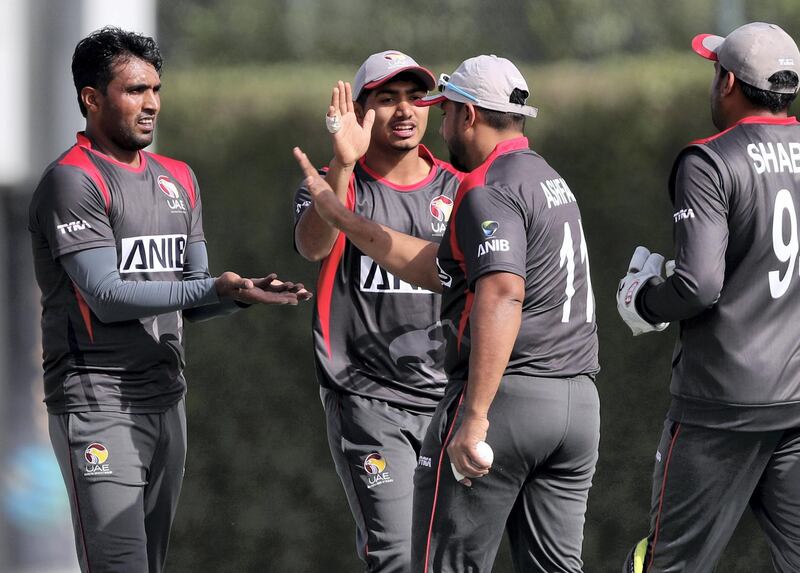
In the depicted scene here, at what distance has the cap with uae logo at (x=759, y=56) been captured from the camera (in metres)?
3.88

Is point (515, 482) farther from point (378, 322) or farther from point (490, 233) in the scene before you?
point (378, 322)

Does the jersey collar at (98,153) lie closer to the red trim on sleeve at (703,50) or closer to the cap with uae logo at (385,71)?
the cap with uae logo at (385,71)

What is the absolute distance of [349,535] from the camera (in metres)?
5.97

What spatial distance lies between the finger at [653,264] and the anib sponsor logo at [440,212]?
84cm

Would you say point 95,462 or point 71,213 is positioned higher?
point 71,213

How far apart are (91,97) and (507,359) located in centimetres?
174

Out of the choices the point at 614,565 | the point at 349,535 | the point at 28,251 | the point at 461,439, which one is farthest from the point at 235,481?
the point at 461,439

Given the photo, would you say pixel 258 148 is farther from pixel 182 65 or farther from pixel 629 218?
pixel 629 218

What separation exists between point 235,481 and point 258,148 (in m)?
1.58

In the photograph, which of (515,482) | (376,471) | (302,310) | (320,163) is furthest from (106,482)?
(320,163)

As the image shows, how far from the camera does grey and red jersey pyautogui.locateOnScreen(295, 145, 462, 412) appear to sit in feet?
14.9

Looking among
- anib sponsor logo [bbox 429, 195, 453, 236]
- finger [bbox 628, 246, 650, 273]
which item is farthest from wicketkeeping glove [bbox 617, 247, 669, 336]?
anib sponsor logo [bbox 429, 195, 453, 236]

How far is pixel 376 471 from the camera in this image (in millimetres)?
4449

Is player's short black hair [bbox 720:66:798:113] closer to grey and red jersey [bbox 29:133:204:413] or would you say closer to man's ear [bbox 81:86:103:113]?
grey and red jersey [bbox 29:133:204:413]
